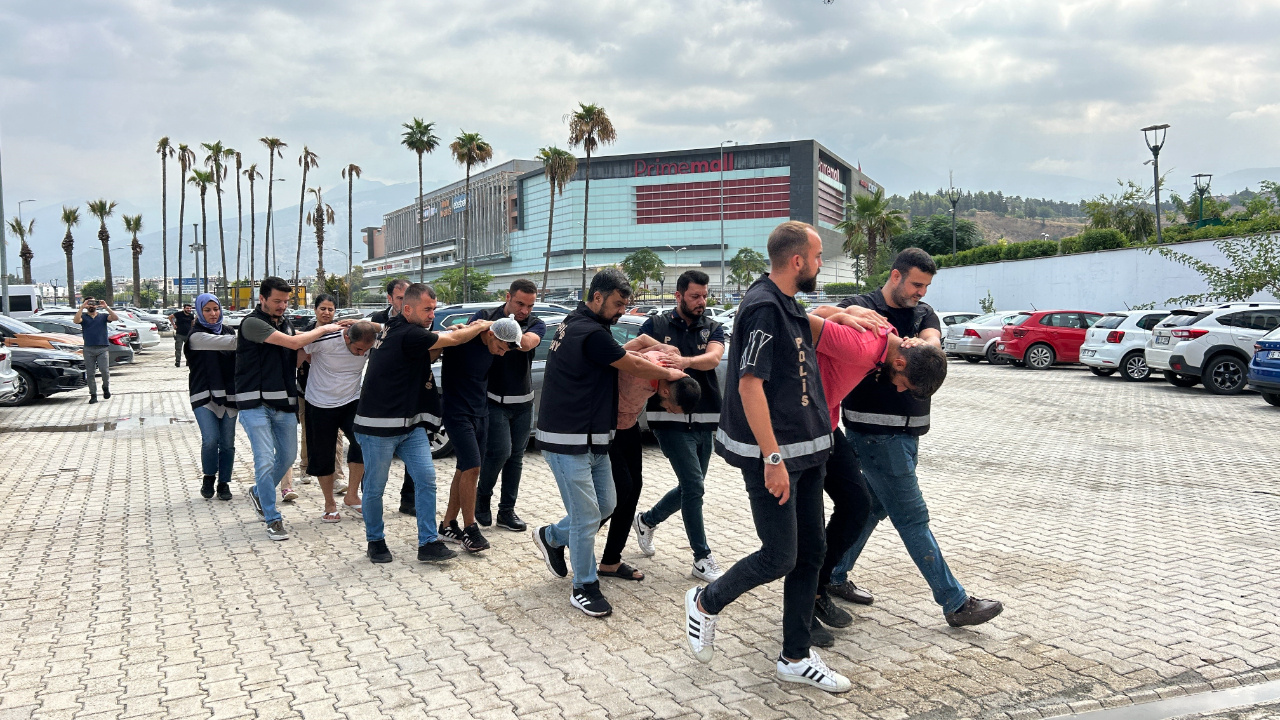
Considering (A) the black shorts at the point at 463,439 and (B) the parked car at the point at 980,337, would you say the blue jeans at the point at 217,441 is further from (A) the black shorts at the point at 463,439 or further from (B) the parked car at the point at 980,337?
(B) the parked car at the point at 980,337

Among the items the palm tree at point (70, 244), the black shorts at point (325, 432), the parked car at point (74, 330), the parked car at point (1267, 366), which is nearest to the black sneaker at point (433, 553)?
the black shorts at point (325, 432)

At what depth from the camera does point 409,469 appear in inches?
214

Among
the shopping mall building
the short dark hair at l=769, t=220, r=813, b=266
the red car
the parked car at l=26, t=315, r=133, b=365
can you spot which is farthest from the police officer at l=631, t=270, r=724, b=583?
the shopping mall building

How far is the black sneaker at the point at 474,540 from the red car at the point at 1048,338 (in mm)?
18962

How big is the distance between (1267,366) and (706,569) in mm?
11354

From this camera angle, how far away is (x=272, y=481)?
20.8 feet

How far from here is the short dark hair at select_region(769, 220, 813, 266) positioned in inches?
139

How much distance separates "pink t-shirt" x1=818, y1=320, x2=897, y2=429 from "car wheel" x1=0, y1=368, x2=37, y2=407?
15942mm

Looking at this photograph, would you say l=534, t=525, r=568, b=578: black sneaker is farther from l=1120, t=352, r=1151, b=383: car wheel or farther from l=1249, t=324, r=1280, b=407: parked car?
l=1120, t=352, r=1151, b=383: car wheel

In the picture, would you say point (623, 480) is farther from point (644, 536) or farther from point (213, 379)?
point (213, 379)

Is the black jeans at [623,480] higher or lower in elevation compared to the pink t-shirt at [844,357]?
lower

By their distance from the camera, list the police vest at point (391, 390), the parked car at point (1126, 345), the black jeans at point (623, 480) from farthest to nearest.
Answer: the parked car at point (1126, 345) < the police vest at point (391, 390) < the black jeans at point (623, 480)

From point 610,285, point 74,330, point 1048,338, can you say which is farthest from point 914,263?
point 74,330

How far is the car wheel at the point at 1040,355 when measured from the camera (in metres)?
21.4
